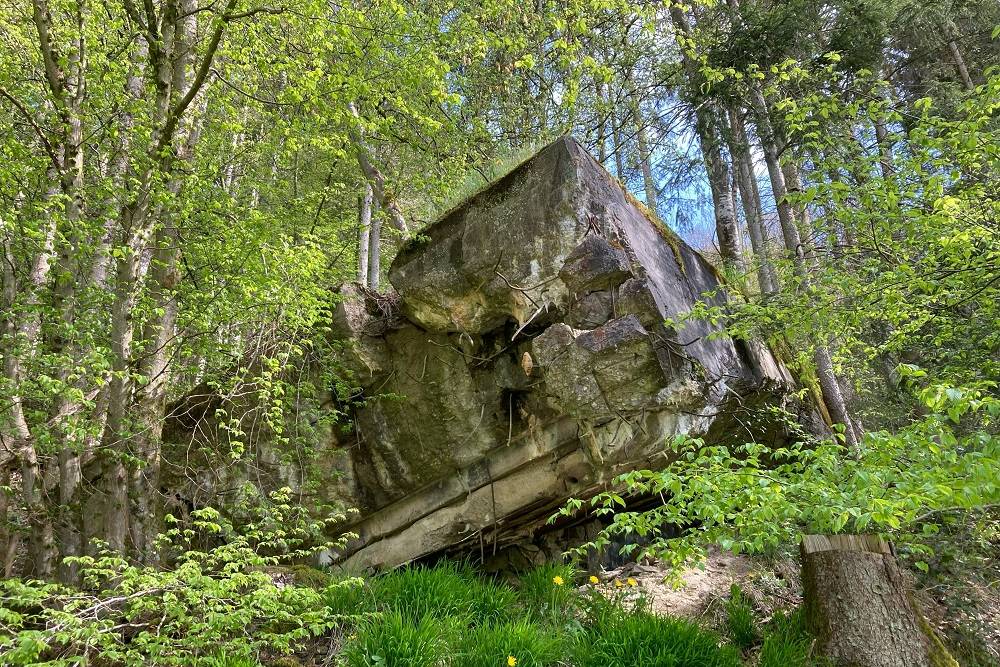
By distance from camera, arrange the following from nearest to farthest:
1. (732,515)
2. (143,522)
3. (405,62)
A: (732,515)
(143,522)
(405,62)

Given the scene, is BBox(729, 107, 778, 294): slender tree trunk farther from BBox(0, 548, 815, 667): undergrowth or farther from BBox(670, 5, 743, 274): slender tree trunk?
BBox(0, 548, 815, 667): undergrowth

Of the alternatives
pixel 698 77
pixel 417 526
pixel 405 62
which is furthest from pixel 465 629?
pixel 698 77

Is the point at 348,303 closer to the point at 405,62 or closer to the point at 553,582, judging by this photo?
the point at 405,62

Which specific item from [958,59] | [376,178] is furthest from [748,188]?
[376,178]

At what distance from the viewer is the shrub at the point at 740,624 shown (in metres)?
4.97

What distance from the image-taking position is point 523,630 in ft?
13.5

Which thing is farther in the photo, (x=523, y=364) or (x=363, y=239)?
(x=363, y=239)

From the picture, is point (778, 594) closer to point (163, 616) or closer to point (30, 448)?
point (163, 616)

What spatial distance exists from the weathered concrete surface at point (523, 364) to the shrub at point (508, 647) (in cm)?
162

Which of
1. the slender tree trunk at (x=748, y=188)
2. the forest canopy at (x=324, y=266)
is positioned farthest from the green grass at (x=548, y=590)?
the slender tree trunk at (x=748, y=188)

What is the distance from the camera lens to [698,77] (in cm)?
812

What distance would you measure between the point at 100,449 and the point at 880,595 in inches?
254

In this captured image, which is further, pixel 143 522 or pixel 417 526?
pixel 417 526

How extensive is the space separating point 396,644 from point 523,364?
263cm
